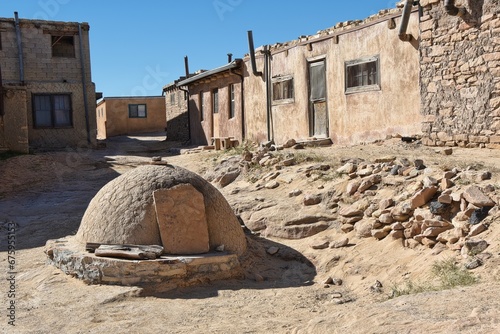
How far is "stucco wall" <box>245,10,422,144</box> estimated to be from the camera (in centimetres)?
1197

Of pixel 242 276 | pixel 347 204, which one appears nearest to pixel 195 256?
pixel 242 276

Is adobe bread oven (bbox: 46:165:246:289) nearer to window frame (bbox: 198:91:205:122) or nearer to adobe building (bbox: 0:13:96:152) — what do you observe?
window frame (bbox: 198:91:205:122)

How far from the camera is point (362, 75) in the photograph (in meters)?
13.2

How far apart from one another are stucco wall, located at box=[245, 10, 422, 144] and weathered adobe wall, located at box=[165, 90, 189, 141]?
7.30 meters

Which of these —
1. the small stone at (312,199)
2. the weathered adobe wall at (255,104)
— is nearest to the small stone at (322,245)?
the small stone at (312,199)

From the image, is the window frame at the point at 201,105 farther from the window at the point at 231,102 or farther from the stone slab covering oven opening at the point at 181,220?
the stone slab covering oven opening at the point at 181,220

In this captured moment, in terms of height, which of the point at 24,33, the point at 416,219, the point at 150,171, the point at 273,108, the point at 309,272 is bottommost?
the point at 309,272

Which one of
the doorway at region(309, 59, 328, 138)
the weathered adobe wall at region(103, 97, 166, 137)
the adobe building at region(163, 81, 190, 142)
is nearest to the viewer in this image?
the doorway at region(309, 59, 328, 138)

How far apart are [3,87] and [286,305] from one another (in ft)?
46.4

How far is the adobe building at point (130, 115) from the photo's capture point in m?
28.9

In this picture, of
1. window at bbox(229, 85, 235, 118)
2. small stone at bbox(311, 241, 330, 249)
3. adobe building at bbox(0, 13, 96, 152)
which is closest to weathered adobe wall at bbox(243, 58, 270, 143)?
window at bbox(229, 85, 235, 118)

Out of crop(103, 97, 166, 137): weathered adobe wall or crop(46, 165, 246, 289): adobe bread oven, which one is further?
crop(103, 97, 166, 137): weathered adobe wall

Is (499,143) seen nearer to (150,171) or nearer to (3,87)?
(150,171)

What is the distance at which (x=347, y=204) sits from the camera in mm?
8719
